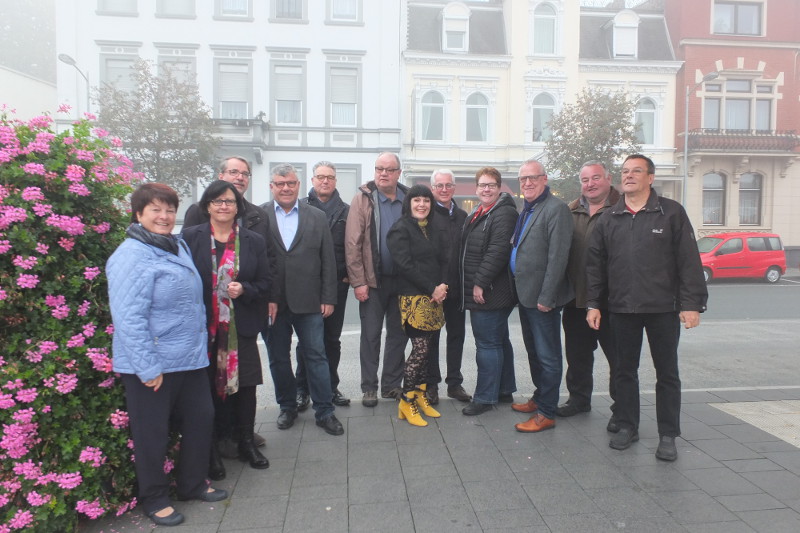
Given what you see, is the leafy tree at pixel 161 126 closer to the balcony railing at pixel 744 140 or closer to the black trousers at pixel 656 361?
the black trousers at pixel 656 361

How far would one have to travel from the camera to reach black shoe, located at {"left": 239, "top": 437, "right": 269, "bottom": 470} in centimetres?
370

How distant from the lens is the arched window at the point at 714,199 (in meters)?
23.9

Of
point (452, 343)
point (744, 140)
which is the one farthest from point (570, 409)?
point (744, 140)

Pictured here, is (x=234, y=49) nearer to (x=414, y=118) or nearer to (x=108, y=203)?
(x=414, y=118)

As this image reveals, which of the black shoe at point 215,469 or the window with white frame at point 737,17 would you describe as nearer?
the black shoe at point 215,469

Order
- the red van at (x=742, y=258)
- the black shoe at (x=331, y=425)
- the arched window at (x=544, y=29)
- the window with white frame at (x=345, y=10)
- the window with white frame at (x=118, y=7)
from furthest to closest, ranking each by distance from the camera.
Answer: the arched window at (x=544, y=29) < the window with white frame at (x=345, y=10) < the window with white frame at (x=118, y=7) < the red van at (x=742, y=258) < the black shoe at (x=331, y=425)

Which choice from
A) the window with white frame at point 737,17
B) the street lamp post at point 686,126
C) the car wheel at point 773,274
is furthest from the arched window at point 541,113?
the car wheel at point 773,274

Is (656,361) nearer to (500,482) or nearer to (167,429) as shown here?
(500,482)

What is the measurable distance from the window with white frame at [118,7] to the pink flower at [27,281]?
21367mm

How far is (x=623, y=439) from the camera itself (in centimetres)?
400

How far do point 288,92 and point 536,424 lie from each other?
19348 mm

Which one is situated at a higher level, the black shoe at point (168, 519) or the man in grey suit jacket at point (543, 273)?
the man in grey suit jacket at point (543, 273)

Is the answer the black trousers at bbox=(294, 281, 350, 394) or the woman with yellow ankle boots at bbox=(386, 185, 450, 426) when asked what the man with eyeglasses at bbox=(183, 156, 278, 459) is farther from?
the woman with yellow ankle boots at bbox=(386, 185, 450, 426)

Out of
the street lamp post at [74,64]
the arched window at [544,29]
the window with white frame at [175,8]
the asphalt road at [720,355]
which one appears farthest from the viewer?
the arched window at [544,29]
